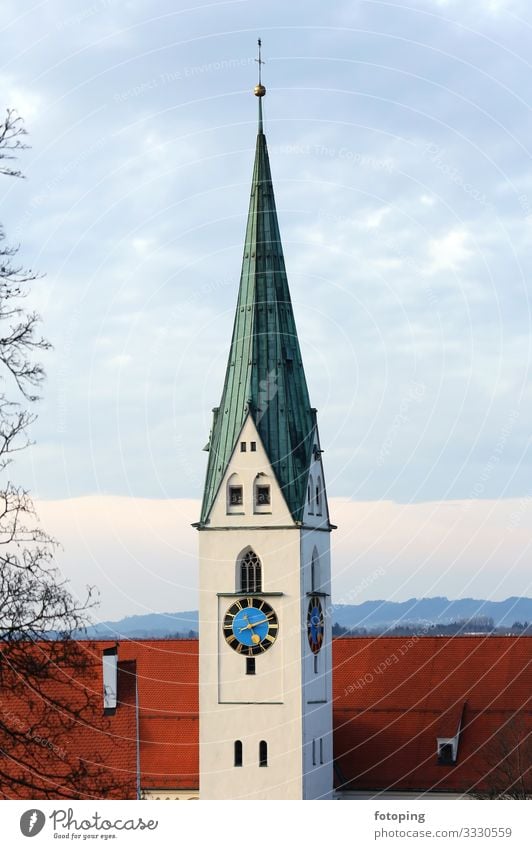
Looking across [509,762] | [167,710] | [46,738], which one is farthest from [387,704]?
[46,738]

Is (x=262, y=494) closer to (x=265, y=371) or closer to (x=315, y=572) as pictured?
(x=315, y=572)

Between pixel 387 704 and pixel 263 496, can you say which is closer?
pixel 263 496

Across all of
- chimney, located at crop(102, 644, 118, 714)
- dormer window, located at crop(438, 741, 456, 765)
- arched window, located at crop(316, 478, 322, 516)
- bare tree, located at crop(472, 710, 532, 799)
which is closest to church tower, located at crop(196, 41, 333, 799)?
arched window, located at crop(316, 478, 322, 516)

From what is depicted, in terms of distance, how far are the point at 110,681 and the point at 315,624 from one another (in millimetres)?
6260

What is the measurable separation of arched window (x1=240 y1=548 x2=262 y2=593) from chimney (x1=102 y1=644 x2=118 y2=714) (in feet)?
14.2

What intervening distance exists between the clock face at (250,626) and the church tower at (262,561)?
0.03 m

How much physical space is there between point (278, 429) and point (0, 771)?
28.6m

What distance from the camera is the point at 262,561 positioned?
45.7 meters

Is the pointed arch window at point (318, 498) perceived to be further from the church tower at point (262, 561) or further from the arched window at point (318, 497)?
the church tower at point (262, 561)

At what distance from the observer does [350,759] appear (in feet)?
160

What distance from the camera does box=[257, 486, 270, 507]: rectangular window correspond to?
151 feet

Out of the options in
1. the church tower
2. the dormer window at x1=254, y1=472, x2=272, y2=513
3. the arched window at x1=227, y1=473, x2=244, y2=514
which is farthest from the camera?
the arched window at x1=227, y1=473, x2=244, y2=514
